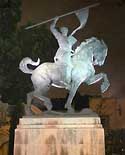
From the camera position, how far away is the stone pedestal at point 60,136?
6.14m

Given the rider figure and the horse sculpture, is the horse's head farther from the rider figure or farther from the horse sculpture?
the rider figure

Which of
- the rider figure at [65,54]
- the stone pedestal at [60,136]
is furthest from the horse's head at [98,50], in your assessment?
the stone pedestal at [60,136]

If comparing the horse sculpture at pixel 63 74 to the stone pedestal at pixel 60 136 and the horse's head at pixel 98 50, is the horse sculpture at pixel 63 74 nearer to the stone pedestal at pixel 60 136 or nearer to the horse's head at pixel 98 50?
the horse's head at pixel 98 50

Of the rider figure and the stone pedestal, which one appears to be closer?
the stone pedestal

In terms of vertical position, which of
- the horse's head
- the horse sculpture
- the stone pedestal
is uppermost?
the horse's head

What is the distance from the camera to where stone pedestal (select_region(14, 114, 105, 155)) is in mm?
6145

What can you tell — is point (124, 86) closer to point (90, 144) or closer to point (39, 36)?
point (39, 36)

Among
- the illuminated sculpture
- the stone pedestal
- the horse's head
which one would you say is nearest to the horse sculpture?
the illuminated sculpture

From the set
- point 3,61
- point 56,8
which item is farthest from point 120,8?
point 3,61

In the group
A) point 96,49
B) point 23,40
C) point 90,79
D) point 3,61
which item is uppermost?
point 23,40

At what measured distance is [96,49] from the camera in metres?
7.05

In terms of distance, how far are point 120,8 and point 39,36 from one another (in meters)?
3.00

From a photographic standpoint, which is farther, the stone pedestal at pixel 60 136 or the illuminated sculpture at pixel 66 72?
the illuminated sculpture at pixel 66 72

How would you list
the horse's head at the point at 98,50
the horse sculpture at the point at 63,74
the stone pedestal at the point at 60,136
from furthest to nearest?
the horse's head at the point at 98,50 < the horse sculpture at the point at 63,74 < the stone pedestal at the point at 60,136
